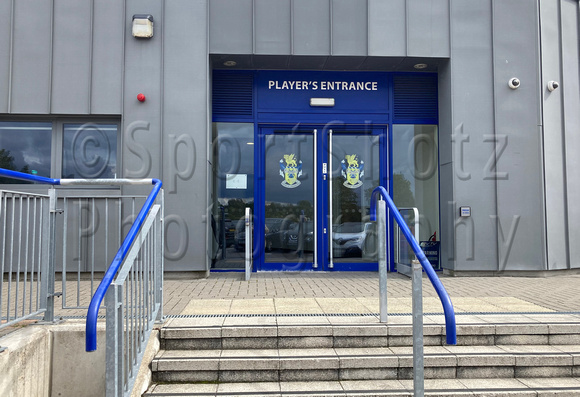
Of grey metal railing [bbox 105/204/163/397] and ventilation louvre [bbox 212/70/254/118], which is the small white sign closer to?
ventilation louvre [bbox 212/70/254/118]

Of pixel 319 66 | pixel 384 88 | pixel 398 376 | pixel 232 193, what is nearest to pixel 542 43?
pixel 384 88

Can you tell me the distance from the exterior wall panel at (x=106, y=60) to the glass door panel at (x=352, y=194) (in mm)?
3630

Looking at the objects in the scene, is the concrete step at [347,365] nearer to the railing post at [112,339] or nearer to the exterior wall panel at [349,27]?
the railing post at [112,339]

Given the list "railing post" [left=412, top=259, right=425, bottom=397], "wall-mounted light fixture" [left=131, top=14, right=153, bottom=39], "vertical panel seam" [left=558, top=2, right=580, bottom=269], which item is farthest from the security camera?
"wall-mounted light fixture" [left=131, top=14, right=153, bottom=39]

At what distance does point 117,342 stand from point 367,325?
2137 mm

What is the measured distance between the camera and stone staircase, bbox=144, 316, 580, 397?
3.38 meters

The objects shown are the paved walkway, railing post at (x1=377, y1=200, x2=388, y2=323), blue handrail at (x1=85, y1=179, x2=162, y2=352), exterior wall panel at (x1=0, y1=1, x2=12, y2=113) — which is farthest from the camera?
exterior wall panel at (x1=0, y1=1, x2=12, y2=113)

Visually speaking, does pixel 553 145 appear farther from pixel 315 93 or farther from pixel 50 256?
pixel 50 256

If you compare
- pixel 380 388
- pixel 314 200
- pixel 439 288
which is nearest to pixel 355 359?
pixel 380 388

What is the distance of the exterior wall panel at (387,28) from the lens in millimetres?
7113

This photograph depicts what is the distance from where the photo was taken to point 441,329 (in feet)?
12.6

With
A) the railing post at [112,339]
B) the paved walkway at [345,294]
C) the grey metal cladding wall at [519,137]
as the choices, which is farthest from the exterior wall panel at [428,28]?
the railing post at [112,339]

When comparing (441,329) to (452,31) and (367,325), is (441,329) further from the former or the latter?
(452,31)

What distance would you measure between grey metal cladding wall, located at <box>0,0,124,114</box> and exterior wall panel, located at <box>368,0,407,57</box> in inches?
158
